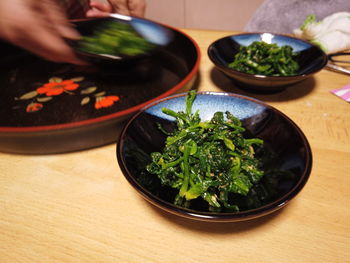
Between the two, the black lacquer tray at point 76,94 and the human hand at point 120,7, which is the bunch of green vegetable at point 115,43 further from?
the human hand at point 120,7

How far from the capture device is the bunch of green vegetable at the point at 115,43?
1393 millimetres

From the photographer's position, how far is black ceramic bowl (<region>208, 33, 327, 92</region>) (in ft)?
3.80

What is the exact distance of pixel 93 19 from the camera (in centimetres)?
178

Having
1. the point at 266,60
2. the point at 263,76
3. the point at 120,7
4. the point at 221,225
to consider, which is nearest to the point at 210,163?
the point at 221,225

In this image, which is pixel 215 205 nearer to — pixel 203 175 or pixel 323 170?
pixel 203 175

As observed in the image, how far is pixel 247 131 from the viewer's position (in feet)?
3.16

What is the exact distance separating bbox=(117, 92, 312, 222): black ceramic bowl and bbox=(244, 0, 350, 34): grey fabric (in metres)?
2.02

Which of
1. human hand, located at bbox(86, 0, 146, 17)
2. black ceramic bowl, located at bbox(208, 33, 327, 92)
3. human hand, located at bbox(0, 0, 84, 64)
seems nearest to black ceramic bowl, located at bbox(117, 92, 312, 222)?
black ceramic bowl, located at bbox(208, 33, 327, 92)

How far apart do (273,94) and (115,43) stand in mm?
828

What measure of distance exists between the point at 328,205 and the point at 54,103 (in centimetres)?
111

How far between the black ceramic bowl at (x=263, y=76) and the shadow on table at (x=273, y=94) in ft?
0.18

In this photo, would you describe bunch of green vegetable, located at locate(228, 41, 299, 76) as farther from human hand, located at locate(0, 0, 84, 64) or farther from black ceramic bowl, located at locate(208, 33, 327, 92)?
human hand, located at locate(0, 0, 84, 64)

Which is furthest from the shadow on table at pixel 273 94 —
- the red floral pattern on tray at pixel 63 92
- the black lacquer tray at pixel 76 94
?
the red floral pattern on tray at pixel 63 92

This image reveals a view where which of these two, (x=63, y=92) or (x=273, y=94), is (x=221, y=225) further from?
(x=63, y=92)
